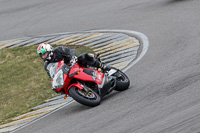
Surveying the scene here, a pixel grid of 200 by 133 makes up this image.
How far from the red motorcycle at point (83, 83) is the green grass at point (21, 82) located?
2113 mm

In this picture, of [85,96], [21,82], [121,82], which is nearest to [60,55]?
[85,96]

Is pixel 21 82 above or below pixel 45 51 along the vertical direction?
below

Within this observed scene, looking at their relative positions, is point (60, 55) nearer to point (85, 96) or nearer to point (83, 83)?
point (83, 83)

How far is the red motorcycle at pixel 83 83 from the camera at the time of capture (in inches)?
312

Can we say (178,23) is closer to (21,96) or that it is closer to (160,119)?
(21,96)

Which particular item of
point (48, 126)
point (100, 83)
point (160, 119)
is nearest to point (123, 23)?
A: point (100, 83)

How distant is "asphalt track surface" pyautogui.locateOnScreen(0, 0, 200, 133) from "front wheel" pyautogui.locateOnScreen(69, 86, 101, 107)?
0.15 m

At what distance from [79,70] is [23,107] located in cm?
262

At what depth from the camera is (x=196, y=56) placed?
9.73m

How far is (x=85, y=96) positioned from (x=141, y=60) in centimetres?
328

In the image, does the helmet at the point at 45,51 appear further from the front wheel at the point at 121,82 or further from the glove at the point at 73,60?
the front wheel at the point at 121,82

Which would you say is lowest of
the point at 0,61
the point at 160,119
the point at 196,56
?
the point at 0,61

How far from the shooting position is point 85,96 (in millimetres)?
7965

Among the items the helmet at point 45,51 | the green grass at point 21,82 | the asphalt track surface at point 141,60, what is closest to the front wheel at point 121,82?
the asphalt track surface at point 141,60
